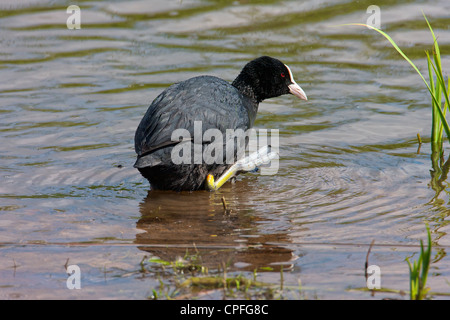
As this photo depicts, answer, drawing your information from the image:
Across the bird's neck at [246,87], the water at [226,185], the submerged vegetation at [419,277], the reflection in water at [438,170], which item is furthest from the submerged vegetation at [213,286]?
the bird's neck at [246,87]

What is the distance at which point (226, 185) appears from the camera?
5406 millimetres

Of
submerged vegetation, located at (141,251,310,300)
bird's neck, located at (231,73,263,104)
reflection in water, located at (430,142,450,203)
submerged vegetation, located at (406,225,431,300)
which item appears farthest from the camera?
bird's neck, located at (231,73,263,104)

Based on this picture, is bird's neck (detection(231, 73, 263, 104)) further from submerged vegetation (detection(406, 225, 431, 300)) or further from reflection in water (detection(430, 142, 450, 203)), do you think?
submerged vegetation (detection(406, 225, 431, 300))

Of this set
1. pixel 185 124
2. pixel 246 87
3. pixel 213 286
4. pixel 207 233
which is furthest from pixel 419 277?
pixel 246 87

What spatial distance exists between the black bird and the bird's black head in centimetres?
28

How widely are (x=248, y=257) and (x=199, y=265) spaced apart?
1.29 ft

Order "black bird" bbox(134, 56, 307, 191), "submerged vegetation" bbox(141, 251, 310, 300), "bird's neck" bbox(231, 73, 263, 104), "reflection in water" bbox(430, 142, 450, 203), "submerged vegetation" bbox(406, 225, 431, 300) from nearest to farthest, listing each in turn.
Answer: "submerged vegetation" bbox(406, 225, 431, 300) → "submerged vegetation" bbox(141, 251, 310, 300) → "black bird" bbox(134, 56, 307, 191) → "reflection in water" bbox(430, 142, 450, 203) → "bird's neck" bbox(231, 73, 263, 104)

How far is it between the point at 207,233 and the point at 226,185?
4.08 feet

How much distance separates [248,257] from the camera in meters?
3.67

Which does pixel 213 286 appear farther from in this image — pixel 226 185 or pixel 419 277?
pixel 226 185

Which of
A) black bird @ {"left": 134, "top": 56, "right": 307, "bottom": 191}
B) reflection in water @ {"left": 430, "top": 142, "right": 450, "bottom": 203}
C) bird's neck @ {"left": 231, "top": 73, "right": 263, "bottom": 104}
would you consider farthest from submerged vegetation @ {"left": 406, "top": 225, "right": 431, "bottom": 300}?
bird's neck @ {"left": 231, "top": 73, "right": 263, "bottom": 104}

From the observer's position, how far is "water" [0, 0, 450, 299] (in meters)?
3.61

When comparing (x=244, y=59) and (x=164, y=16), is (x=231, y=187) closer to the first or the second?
(x=244, y=59)
